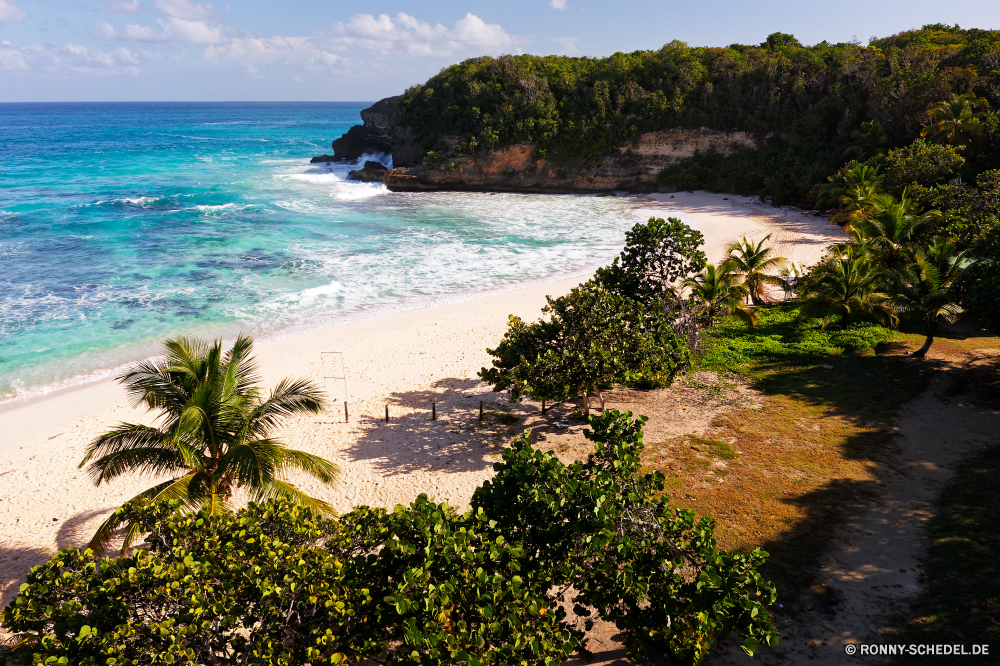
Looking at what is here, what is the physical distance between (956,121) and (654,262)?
85.2 ft

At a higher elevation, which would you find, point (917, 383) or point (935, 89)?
point (935, 89)

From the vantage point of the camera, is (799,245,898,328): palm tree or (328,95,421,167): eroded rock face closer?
(799,245,898,328): palm tree

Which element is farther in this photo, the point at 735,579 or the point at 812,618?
the point at 812,618

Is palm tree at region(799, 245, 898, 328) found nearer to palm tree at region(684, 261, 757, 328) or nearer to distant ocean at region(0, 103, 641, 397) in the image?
palm tree at region(684, 261, 757, 328)

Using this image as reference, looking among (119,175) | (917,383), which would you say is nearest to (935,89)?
(917,383)

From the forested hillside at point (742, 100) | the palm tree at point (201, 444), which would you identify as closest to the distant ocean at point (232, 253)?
the forested hillside at point (742, 100)

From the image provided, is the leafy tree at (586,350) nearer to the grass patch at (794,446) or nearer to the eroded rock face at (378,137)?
the grass patch at (794,446)

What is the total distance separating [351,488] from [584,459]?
498 centimetres

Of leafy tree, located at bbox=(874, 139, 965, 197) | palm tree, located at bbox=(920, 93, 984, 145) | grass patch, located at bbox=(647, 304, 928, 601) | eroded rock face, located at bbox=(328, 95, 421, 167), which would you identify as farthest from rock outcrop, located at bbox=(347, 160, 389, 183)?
grass patch, located at bbox=(647, 304, 928, 601)

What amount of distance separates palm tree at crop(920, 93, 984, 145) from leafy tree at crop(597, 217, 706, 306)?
24.6 meters

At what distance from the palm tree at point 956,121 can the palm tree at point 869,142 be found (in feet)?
11.9

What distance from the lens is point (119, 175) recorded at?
188 ft

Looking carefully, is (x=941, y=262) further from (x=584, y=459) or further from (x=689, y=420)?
(x=584, y=459)

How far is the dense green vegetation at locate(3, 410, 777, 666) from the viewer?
17.8 ft
